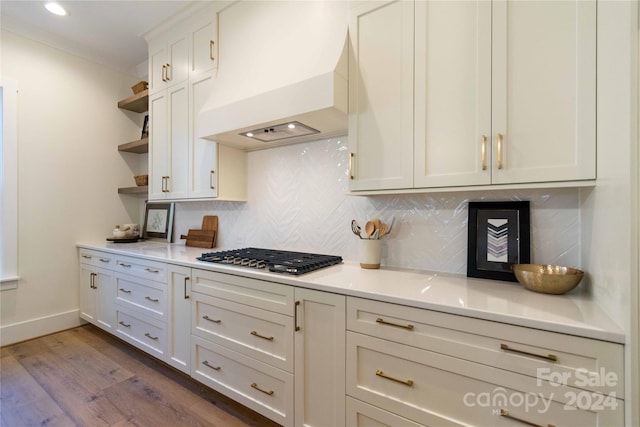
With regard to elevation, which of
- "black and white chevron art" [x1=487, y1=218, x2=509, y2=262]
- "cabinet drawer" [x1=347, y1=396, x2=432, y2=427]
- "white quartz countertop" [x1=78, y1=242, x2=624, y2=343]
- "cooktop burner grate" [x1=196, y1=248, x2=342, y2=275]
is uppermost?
"black and white chevron art" [x1=487, y1=218, x2=509, y2=262]

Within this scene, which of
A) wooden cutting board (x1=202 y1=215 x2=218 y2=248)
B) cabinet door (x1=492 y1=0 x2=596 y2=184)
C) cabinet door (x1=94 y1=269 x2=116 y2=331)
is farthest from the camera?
wooden cutting board (x1=202 y1=215 x2=218 y2=248)

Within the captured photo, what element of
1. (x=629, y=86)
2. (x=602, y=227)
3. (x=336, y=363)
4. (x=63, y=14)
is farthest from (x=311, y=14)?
(x=63, y=14)

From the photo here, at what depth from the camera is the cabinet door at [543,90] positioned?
1109 millimetres

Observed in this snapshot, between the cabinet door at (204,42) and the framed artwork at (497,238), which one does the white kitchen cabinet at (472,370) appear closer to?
the framed artwork at (497,238)

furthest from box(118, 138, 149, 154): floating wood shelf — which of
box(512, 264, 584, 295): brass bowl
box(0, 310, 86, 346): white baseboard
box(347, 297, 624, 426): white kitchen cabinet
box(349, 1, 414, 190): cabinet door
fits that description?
box(512, 264, 584, 295): brass bowl

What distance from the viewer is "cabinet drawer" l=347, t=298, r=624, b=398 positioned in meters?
0.87

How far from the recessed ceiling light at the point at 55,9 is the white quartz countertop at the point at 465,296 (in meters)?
2.53

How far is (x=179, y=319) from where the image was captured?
80.4 inches

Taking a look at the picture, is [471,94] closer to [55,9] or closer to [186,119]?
[186,119]

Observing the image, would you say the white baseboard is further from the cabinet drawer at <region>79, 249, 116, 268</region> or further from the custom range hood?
the custom range hood

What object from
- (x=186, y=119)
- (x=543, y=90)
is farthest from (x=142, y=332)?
(x=543, y=90)

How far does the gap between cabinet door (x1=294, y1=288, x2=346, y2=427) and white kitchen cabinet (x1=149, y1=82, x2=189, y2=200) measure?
1710 mm

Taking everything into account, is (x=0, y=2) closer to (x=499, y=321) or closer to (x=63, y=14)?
(x=63, y=14)

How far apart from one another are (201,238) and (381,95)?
211 cm
